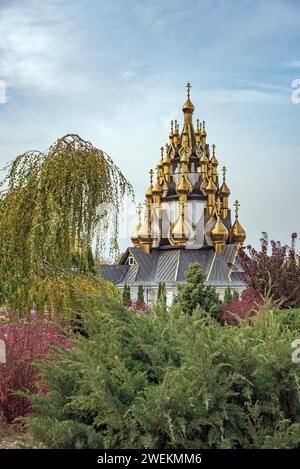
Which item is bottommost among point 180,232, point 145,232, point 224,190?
point 180,232

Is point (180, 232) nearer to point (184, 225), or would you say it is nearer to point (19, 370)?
point (184, 225)

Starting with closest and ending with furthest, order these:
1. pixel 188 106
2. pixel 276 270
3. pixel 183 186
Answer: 1. pixel 276 270
2. pixel 183 186
3. pixel 188 106

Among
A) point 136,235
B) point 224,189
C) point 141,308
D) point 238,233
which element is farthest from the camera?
point 224,189

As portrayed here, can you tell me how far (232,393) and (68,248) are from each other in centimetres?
540

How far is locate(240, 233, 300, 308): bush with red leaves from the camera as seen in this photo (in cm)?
1606

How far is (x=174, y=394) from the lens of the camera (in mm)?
3982

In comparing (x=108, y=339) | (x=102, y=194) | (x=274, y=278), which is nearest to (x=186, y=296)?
(x=274, y=278)

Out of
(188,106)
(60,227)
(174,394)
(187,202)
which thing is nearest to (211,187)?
(187,202)

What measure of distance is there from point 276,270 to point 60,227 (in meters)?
8.85

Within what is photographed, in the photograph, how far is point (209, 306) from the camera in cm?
1916

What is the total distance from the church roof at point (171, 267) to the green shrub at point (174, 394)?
2993 cm

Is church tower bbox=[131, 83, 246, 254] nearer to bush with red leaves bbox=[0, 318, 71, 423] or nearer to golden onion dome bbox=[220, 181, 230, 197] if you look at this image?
golden onion dome bbox=[220, 181, 230, 197]

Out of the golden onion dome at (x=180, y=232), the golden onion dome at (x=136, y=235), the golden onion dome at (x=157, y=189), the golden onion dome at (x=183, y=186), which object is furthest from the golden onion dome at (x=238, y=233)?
the golden onion dome at (x=136, y=235)

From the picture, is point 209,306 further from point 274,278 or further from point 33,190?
point 33,190
